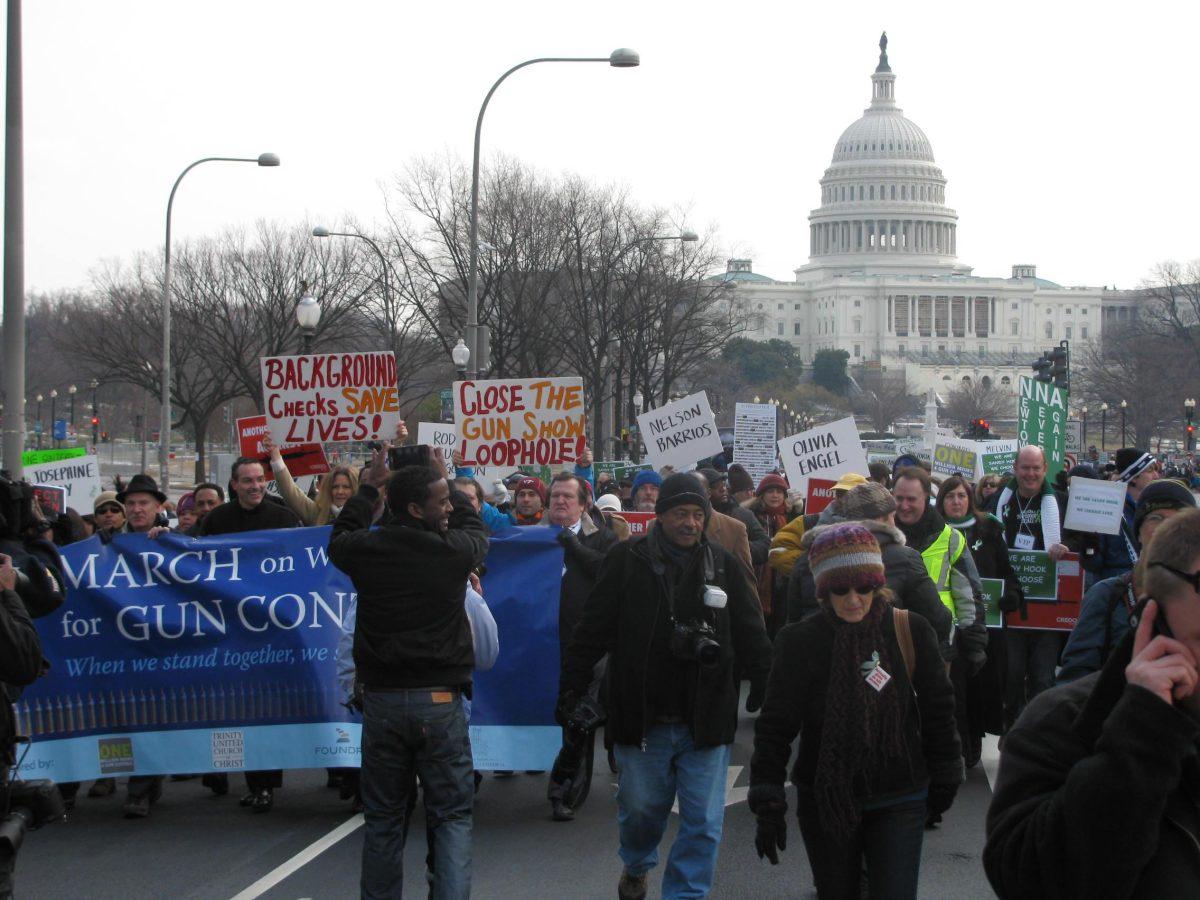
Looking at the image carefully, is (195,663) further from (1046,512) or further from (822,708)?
(1046,512)

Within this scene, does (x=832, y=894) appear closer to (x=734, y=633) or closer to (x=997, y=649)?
(x=734, y=633)

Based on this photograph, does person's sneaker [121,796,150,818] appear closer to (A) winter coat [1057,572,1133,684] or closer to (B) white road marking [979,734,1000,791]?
(B) white road marking [979,734,1000,791]

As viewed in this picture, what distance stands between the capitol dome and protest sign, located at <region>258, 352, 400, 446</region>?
509ft

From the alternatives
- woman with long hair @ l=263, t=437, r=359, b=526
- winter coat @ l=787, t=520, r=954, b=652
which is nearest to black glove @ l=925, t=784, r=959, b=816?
winter coat @ l=787, t=520, r=954, b=652

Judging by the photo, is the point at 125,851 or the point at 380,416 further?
the point at 380,416

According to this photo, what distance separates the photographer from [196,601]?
785 cm

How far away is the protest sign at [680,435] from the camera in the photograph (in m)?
15.1

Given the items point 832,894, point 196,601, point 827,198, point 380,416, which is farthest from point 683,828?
point 827,198

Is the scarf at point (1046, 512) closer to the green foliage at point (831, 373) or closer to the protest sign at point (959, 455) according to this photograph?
the protest sign at point (959, 455)

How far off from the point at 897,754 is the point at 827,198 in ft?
545

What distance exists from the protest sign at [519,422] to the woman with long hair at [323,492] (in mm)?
2748

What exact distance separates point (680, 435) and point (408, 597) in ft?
32.3

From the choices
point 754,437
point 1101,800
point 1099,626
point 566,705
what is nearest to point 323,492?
point 566,705

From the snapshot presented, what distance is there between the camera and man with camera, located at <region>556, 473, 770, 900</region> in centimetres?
566
